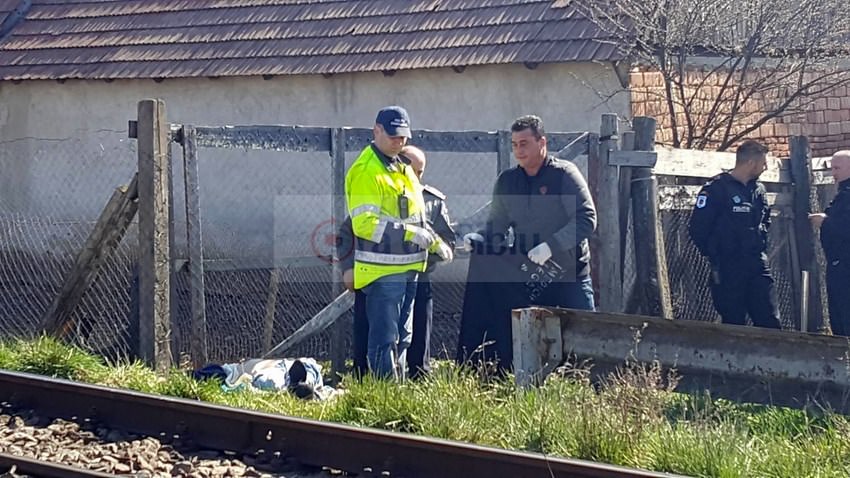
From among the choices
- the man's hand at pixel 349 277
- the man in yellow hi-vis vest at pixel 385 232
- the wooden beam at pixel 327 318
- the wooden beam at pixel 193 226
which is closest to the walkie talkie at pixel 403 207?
the man in yellow hi-vis vest at pixel 385 232

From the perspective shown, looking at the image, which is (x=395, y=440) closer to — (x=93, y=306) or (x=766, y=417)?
(x=766, y=417)

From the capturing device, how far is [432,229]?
836 centimetres

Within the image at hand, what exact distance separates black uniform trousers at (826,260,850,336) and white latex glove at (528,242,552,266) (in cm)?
265

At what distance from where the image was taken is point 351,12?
1603cm

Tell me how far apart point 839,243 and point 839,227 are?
0.12 metres

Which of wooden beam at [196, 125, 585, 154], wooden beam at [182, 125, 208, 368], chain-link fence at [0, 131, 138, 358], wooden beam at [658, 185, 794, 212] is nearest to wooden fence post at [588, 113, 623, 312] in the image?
wooden beam at [196, 125, 585, 154]

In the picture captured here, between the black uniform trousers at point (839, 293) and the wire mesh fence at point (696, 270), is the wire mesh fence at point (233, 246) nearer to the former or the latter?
the wire mesh fence at point (696, 270)

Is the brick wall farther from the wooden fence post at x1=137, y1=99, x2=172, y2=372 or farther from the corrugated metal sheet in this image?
the wooden fence post at x1=137, y1=99, x2=172, y2=372

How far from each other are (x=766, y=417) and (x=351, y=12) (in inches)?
392

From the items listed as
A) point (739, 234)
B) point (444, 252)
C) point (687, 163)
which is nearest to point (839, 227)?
point (739, 234)

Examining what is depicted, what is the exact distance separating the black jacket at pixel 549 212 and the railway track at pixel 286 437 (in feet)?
7.09

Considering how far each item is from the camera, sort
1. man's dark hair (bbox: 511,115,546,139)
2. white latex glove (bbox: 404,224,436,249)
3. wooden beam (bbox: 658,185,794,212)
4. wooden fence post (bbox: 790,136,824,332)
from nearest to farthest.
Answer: white latex glove (bbox: 404,224,436,249)
man's dark hair (bbox: 511,115,546,139)
wooden beam (bbox: 658,185,794,212)
wooden fence post (bbox: 790,136,824,332)

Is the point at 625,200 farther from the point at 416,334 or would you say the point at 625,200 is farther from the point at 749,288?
the point at 416,334

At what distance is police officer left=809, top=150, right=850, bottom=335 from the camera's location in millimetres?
9227
